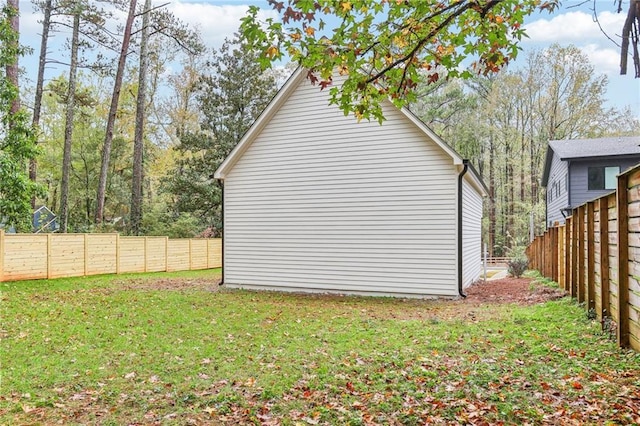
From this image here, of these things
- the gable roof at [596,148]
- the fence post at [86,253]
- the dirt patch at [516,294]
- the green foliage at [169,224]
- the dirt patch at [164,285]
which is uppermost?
the gable roof at [596,148]

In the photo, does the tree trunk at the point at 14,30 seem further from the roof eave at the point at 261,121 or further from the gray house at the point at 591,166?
the gray house at the point at 591,166

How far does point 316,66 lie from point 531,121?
26012 mm

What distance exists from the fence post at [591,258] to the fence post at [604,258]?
645 millimetres

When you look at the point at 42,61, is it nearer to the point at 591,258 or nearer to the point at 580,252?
the point at 580,252

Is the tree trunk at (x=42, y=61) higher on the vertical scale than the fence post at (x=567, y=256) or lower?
higher

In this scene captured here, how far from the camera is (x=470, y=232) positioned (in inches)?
496

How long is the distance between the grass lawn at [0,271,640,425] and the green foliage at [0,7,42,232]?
576cm

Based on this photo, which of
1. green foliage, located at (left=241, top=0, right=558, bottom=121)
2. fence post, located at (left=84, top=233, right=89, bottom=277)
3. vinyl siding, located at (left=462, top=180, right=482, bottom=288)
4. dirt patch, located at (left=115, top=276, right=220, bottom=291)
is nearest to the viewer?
green foliage, located at (left=241, top=0, right=558, bottom=121)

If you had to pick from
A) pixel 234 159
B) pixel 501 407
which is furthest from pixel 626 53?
pixel 234 159

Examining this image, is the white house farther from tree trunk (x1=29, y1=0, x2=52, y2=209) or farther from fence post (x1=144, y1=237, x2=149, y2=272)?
tree trunk (x1=29, y1=0, x2=52, y2=209)

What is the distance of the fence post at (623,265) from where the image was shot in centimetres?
417

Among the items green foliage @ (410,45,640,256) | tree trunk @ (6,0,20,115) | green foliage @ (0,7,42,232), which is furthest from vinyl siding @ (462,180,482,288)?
tree trunk @ (6,0,20,115)

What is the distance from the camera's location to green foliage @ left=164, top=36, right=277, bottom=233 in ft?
77.9

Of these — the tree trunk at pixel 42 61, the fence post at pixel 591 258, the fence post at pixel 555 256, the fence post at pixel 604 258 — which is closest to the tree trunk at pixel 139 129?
the tree trunk at pixel 42 61
